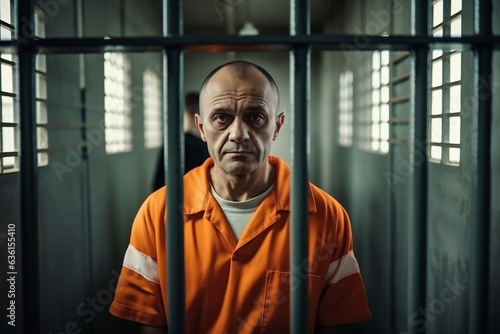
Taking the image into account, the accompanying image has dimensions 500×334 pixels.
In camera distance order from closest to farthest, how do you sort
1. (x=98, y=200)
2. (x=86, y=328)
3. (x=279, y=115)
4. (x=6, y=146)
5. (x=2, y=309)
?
1. (x=279, y=115)
2. (x=2, y=309)
3. (x=6, y=146)
4. (x=86, y=328)
5. (x=98, y=200)

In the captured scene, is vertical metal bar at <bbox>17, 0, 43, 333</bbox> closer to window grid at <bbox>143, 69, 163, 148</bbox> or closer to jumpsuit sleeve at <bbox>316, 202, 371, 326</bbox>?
jumpsuit sleeve at <bbox>316, 202, 371, 326</bbox>


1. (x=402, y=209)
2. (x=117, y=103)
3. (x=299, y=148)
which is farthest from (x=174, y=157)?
(x=117, y=103)

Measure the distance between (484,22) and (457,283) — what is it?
1.47m

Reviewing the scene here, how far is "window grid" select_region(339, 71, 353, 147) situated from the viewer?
5.20 meters

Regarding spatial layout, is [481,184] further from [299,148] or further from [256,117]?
[256,117]

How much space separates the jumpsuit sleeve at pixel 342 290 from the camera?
4.58 ft

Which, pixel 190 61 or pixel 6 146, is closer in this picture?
pixel 6 146

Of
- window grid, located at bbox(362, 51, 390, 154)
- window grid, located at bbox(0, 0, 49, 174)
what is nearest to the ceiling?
window grid, located at bbox(362, 51, 390, 154)

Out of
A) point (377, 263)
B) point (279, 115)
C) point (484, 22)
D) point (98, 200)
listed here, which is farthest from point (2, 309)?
point (377, 263)

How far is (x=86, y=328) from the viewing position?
10.0 feet

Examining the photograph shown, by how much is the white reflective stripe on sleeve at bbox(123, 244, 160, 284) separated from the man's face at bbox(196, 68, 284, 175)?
0.36 m

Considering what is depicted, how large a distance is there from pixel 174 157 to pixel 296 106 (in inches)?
9.5

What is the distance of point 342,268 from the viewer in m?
1.39

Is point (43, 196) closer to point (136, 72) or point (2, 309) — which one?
point (2, 309)
